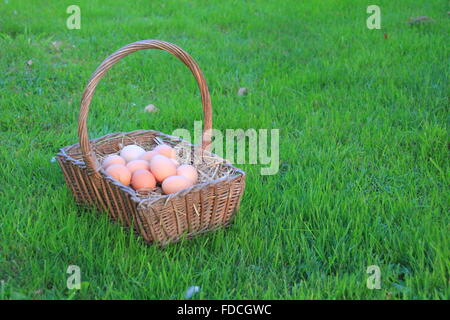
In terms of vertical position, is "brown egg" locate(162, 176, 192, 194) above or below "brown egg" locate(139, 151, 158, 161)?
below

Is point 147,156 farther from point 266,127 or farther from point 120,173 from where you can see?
point 266,127

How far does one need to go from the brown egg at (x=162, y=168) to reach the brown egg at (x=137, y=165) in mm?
48

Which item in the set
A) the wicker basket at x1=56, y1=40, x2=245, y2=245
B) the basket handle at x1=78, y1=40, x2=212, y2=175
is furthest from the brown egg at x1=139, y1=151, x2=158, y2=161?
the basket handle at x1=78, y1=40, x2=212, y2=175

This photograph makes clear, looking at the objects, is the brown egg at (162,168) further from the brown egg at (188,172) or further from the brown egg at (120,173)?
the brown egg at (120,173)

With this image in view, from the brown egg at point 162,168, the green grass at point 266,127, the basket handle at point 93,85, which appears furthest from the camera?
the brown egg at point 162,168

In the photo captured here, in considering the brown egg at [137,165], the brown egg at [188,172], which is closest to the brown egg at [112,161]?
the brown egg at [137,165]

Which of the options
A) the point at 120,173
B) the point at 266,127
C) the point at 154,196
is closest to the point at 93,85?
the point at 120,173

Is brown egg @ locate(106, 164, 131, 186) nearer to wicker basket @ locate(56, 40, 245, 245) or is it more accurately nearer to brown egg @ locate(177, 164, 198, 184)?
wicker basket @ locate(56, 40, 245, 245)

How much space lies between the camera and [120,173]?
2.40 m

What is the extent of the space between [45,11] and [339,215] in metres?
5.43

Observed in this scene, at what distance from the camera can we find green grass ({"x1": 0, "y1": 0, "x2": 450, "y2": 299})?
2.06 m

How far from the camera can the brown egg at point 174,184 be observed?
2.36 metres

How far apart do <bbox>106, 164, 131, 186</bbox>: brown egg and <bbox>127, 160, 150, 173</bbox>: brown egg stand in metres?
0.07
